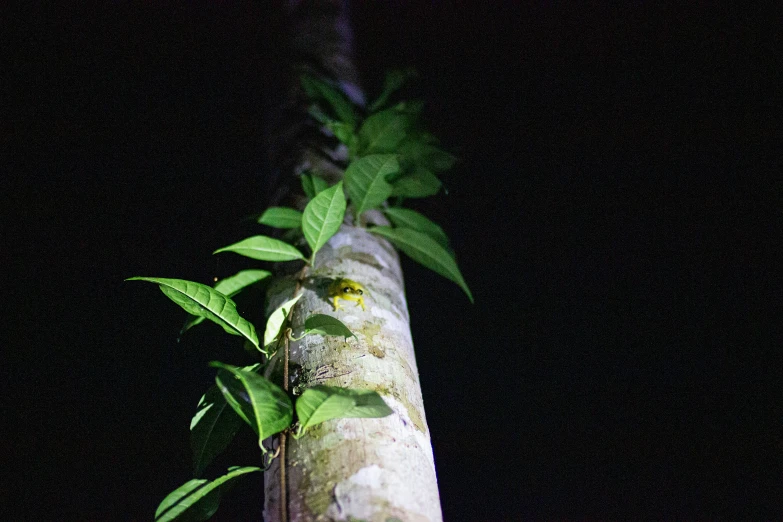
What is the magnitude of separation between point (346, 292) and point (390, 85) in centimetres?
106

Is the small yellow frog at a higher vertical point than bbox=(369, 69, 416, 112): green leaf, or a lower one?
lower

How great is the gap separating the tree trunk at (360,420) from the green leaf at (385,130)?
280 mm

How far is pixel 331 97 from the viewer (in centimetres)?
149

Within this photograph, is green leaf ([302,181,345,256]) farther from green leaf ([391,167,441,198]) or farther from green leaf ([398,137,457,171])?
green leaf ([398,137,457,171])

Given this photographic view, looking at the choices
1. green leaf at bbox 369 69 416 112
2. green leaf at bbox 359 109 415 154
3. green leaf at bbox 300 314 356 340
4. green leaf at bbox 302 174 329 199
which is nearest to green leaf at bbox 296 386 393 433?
green leaf at bbox 300 314 356 340

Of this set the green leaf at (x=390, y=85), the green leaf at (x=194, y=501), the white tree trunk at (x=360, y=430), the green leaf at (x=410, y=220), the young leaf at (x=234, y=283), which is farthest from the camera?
the green leaf at (x=390, y=85)

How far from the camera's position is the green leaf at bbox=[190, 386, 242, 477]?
2.72 feet

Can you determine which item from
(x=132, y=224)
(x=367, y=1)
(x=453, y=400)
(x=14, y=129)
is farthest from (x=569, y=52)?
(x=14, y=129)

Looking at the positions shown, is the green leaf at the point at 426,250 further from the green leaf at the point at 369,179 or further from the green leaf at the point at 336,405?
the green leaf at the point at 336,405

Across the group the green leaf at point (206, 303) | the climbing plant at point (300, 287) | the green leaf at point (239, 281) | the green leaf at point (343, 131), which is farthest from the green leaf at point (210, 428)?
the green leaf at point (343, 131)

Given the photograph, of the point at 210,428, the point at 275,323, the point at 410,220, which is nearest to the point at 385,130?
the point at 410,220

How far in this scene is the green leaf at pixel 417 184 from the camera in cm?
131

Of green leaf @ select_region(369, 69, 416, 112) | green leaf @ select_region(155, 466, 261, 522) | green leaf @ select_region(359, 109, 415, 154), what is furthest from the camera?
green leaf @ select_region(369, 69, 416, 112)

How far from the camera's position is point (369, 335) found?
874 millimetres
